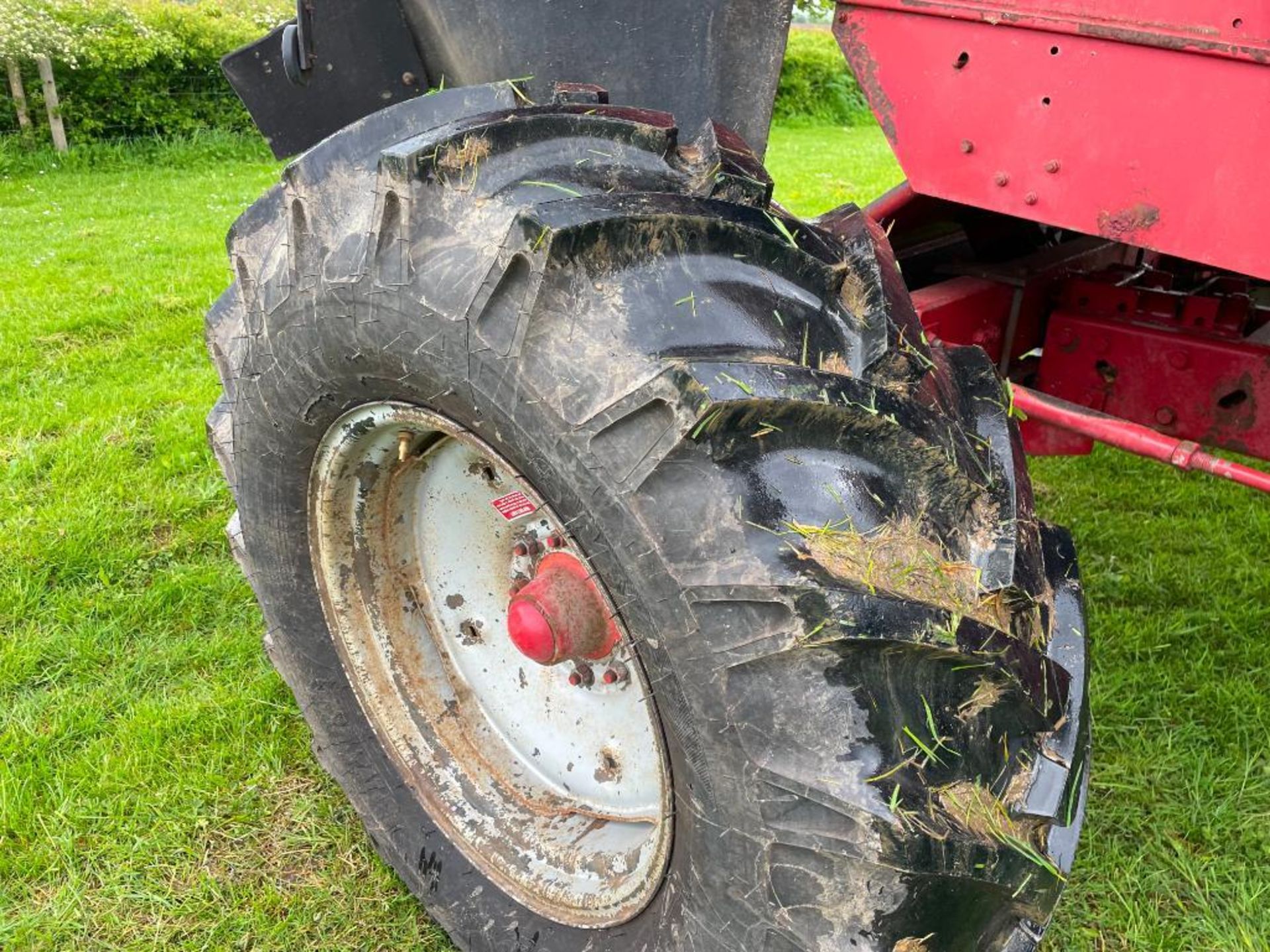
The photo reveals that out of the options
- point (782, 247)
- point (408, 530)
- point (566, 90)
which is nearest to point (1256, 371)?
point (782, 247)

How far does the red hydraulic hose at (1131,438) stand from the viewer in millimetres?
1796

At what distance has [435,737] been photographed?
78.3 inches

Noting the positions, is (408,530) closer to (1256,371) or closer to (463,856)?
(463,856)

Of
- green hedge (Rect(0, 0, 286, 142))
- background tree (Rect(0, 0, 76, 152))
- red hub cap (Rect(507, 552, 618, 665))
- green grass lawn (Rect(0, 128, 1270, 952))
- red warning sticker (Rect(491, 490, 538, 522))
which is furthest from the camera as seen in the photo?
green hedge (Rect(0, 0, 286, 142))

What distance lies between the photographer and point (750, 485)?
1.18 meters

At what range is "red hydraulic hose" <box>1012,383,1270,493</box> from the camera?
5.89 ft

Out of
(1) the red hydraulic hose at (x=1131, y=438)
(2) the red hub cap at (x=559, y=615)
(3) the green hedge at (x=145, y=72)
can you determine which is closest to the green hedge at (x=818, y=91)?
(3) the green hedge at (x=145, y=72)

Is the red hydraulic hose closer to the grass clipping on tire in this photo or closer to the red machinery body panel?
the red machinery body panel

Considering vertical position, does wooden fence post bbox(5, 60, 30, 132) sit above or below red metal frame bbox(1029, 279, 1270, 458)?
below

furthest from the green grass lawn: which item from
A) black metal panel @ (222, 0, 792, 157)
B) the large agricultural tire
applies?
black metal panel @ (222, 0, 792, 157)

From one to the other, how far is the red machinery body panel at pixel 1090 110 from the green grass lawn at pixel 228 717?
4.12 ft

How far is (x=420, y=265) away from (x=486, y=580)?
77 centimetres

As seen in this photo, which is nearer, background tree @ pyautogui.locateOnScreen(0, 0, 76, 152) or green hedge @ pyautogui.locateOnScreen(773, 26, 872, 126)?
Answer: background tree @ pyautogui.locateOnScreen(0, 0, 76, 152)

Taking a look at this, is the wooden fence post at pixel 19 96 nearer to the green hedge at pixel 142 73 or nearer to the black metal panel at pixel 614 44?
the green hedge at pixel 142 73
